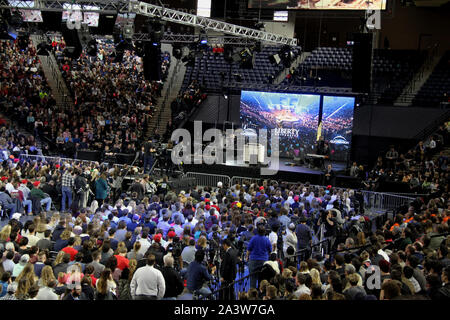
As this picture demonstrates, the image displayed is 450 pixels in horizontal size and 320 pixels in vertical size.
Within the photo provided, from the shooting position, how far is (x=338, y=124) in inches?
994

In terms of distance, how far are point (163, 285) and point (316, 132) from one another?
64.6 feet

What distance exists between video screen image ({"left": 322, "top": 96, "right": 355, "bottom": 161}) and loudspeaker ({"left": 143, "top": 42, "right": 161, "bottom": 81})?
32.6ft

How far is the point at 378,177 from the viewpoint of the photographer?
66.4 feet

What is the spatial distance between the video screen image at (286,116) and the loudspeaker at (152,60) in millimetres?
8644

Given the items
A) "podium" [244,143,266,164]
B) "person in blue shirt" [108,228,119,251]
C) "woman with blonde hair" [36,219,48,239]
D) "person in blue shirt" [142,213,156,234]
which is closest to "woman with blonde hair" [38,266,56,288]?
"person in blue shirt" [108,228,119,251]

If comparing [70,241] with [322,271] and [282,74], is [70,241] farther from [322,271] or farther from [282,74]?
[282,74]

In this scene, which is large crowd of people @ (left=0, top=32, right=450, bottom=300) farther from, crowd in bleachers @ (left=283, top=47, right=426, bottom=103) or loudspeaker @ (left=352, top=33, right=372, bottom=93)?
crowd in bleachers @ (left=283, top=47, right=426, bottom=103)

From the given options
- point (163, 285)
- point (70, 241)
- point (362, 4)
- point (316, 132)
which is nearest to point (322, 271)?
point (163, 285)

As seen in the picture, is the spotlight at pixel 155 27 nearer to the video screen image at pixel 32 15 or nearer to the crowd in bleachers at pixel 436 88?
the video screen image at pixel 32 15

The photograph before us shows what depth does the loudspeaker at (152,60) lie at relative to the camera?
1807cm

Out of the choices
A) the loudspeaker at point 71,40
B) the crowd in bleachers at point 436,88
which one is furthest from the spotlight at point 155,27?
the crowd in bleachers at point 436,88

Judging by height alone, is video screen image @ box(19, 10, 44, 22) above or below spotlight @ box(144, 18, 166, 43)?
above

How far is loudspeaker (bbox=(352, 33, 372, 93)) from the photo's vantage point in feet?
63.4

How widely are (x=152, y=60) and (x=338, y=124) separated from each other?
10755 mm
